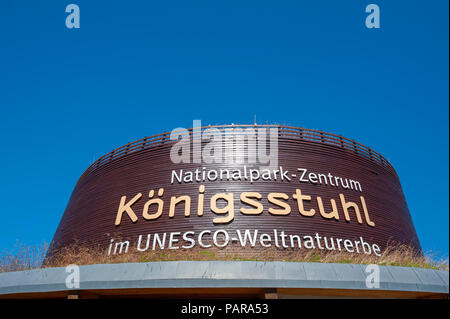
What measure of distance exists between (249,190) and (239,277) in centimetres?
695

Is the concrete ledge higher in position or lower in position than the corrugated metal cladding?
lower

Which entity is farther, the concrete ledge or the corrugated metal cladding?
the corrugated metal cladding

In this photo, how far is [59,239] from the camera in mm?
17938

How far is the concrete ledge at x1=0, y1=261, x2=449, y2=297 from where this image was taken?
7625 mm

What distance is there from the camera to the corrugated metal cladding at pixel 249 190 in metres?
14.0

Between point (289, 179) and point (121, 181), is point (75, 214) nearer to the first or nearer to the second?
point (121, 181)

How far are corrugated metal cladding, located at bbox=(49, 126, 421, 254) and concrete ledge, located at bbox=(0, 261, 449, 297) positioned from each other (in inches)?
219

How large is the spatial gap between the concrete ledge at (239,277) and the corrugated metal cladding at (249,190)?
18.2ft

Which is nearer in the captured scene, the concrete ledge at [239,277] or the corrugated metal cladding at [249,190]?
the concrete ledge at [239,277]

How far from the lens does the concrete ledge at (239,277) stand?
25.0 feet

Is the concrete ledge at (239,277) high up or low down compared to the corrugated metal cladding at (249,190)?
down

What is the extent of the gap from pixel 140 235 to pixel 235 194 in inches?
157

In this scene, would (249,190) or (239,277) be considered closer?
(239,277)

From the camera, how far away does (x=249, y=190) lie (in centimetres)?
1447
